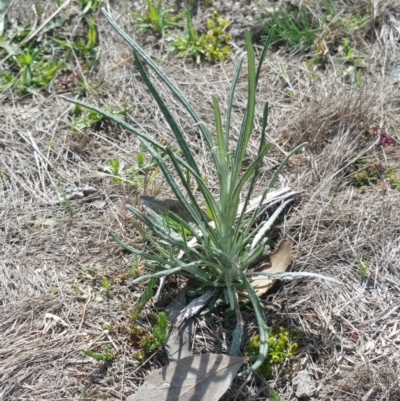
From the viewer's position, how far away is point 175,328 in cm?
227

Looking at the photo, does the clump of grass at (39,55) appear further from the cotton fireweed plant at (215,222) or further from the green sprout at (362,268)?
the green sprout at (362,268)

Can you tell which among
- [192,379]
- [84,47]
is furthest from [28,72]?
[192,379]

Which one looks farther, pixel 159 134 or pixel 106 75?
pixel 106 75

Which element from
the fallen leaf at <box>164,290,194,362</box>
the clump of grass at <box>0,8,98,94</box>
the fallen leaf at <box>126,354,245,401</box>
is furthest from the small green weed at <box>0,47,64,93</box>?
the fallen leaf at <box>126,354,245,401</box>

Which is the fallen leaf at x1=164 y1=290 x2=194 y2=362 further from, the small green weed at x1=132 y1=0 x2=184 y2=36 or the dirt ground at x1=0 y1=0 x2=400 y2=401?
the small green weed at x1=132 y1=0 x2=184 y2=36

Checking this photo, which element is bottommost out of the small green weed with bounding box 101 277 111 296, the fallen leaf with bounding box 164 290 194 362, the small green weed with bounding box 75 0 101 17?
the fallen leaf with bounding box 164 290 194 362

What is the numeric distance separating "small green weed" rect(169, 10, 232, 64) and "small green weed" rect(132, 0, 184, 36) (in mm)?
107

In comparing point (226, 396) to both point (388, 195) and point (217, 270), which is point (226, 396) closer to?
point (217, 270)

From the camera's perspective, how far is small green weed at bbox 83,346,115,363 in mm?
2184

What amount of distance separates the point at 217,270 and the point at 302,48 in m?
1.45

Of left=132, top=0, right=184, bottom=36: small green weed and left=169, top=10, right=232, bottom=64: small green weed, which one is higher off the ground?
left=132, top=0, right=184, bottom=36: small green weed

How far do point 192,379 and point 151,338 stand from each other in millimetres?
208

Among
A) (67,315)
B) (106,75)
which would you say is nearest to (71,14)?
(106,75)

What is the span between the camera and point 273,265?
239 centimetres
